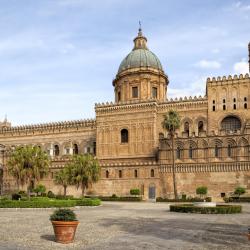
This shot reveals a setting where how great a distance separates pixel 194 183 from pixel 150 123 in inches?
476

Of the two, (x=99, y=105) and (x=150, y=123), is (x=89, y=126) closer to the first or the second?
(x=99, y=105)

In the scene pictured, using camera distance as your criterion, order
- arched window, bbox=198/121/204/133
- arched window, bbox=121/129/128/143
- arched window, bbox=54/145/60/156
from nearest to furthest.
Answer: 1. arched window, bbox=198/121/204/133
2. arched window, bbox=121/129/128/143
3. arched window, bbox=54/145/60/156

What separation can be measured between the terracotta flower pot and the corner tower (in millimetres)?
49142

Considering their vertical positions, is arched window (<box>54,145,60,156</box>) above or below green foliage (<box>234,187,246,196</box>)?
above

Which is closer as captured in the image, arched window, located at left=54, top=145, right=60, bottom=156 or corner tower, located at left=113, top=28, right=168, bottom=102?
corner tower, located at left=113, top=28, right=168, bottom=102

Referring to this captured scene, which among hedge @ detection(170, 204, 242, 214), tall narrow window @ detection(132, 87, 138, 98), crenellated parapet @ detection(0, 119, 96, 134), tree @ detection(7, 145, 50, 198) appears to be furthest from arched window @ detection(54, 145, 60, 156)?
hedge @ detection(170, 204, 242, 214)

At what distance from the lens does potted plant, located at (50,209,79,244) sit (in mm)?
13406

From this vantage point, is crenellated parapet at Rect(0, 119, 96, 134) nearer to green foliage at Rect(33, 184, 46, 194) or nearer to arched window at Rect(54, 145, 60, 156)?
arched window at Rect(54, 145, 60, 156)

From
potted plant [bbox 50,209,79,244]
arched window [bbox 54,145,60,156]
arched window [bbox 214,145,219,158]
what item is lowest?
potted plant [bbox 50,209,79,244]

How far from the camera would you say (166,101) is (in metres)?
58.9

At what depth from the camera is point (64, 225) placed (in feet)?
44.2

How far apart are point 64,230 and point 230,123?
46083 mm

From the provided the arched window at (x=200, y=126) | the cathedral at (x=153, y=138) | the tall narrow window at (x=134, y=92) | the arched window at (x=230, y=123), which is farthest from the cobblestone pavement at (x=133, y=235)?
the tall narrow window at (x=134, y=92)

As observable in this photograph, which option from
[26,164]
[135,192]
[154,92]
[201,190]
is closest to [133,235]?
[26,164]
